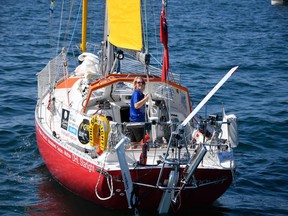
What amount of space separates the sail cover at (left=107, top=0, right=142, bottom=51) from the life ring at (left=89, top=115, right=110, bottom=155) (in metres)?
2.21

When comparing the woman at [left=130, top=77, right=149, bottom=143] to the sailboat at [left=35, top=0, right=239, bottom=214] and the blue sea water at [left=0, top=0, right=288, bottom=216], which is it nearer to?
the sailboat at [left=35, top=0, right=239, bottom=214]

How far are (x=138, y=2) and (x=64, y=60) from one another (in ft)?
14.4

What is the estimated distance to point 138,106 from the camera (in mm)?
15500

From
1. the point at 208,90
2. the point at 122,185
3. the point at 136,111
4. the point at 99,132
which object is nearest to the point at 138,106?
the point at 136,111

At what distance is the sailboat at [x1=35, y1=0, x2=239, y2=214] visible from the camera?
14234 mm

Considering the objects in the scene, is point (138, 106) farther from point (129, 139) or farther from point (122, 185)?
point (122, 185)

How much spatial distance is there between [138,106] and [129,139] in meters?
1.26

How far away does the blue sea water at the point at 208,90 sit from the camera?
1661 cm

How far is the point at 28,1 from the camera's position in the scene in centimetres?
5275

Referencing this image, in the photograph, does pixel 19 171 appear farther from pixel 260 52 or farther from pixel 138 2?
pixel 260 52

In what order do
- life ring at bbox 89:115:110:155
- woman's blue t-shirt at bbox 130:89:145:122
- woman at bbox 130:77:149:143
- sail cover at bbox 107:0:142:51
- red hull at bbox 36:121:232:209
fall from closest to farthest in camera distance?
red hull at bbox 36:121:232:209 → life ring at bbox 89:115:110:155 → woman at bbox 130:77:149:143 → woman's blue t-shirt at bbox 130:89:145:122 → sail cover at bbox 107:0:142:51

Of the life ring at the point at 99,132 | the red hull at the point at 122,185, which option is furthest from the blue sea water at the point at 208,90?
the life ring at the point at 99,132

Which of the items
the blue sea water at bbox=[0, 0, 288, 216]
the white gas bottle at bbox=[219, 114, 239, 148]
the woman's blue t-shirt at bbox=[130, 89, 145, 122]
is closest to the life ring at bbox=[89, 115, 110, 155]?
the woman's blue t-shirt at bbox=[130, 89, 145, 122]

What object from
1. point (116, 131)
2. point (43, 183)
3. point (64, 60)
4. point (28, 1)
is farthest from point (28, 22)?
point (116, 131)
